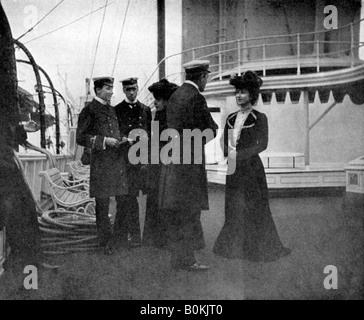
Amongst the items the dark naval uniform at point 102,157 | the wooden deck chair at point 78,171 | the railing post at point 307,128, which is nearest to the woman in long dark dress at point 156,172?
the dark naval uniform at point 102,157

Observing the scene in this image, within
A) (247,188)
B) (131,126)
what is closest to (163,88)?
(131,126)

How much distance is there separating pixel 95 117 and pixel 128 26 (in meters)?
0.84

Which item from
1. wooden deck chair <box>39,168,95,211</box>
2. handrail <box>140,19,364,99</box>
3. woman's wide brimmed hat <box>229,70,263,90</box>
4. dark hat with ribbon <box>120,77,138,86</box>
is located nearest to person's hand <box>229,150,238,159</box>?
woman's wide brimmed hat <box>229,70,263,90</box>

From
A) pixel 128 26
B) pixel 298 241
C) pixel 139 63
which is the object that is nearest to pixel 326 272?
pixel 298 241

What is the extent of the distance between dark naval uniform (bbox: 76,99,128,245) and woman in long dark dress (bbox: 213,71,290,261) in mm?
820

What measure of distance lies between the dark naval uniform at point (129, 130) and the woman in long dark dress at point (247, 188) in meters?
0.66

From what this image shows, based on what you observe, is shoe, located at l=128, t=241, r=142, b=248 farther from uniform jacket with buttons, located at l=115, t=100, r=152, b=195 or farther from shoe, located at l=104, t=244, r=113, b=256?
uniform jacket with buttons, located at l=115, t=100, r=152, b=195

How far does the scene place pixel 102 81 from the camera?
307cm

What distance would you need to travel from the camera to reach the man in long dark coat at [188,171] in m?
2.77

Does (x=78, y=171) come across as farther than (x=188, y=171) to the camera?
Yes

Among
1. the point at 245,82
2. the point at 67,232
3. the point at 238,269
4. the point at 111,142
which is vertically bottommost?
the point at 238,269

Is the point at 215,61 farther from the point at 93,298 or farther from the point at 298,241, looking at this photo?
the point at 93,298

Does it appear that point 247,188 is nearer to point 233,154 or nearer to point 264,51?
point 233,154

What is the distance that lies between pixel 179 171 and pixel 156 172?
1.40 ft
